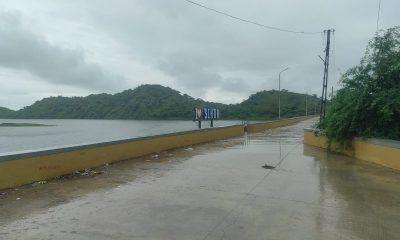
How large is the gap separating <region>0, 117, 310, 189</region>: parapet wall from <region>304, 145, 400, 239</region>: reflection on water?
570 centimetres

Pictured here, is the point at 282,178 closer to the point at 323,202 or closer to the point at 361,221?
the point at 323,202

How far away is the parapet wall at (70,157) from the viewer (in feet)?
27.0

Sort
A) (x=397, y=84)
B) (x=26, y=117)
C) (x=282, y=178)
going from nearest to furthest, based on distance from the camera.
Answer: (x=282, y=178) < (x=397, y=84) < (x=26, y=117)

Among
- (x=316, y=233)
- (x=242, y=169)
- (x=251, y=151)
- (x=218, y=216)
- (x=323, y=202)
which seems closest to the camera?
(x=316, y=233)

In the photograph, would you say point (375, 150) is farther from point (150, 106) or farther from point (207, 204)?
point (150, 106)

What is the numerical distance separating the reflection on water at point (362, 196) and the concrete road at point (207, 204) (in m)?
0.02

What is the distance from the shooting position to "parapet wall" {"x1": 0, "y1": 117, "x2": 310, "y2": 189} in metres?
8.22

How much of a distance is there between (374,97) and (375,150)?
2.13 m

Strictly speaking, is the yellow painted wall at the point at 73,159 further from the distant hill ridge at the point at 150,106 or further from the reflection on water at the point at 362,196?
the distant hill ridge at the point at 150,106

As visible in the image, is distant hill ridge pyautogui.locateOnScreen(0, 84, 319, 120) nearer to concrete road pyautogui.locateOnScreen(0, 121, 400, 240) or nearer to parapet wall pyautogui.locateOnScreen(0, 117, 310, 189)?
parapet wall pyautogui.locateOnScreen(0, 117, 310, 189)

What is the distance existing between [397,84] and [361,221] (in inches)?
380

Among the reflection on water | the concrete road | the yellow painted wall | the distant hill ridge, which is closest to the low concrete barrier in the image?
the reflection on water

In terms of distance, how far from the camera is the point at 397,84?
47.6ft

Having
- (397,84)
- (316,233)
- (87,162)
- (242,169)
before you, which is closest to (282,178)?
(242,169)
